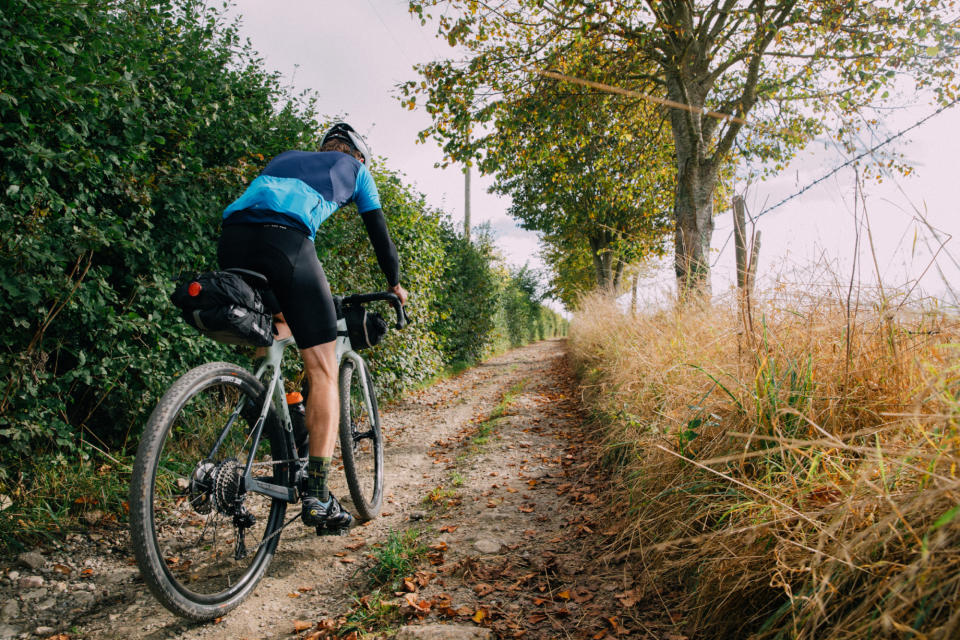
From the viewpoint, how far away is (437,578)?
209cm

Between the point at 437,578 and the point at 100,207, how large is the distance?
2.89m

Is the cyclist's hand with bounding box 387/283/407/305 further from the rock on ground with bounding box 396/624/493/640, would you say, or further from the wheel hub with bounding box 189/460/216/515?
the rock on ground with bounding box 396/624/493/640

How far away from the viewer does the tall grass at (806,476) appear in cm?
110

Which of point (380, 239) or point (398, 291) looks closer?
point (380, 239)

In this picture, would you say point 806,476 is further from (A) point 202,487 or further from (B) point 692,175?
(B) point 692,175

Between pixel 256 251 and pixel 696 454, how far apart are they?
7.44 feet

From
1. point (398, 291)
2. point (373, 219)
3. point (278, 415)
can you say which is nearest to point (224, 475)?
point (278, 415)

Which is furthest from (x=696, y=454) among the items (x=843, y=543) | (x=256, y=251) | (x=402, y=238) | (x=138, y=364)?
(x=402, y=238)

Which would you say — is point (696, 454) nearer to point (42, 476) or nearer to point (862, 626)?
point (862, 626)

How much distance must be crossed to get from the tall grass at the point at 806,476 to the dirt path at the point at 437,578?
273 millimetres

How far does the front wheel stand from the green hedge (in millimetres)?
1169

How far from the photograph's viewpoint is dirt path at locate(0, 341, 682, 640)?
1.79 meters

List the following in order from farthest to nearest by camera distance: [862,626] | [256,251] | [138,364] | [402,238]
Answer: [402,238], [138,364], [256,251], [862,626]

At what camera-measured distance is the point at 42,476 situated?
7.80 feet
